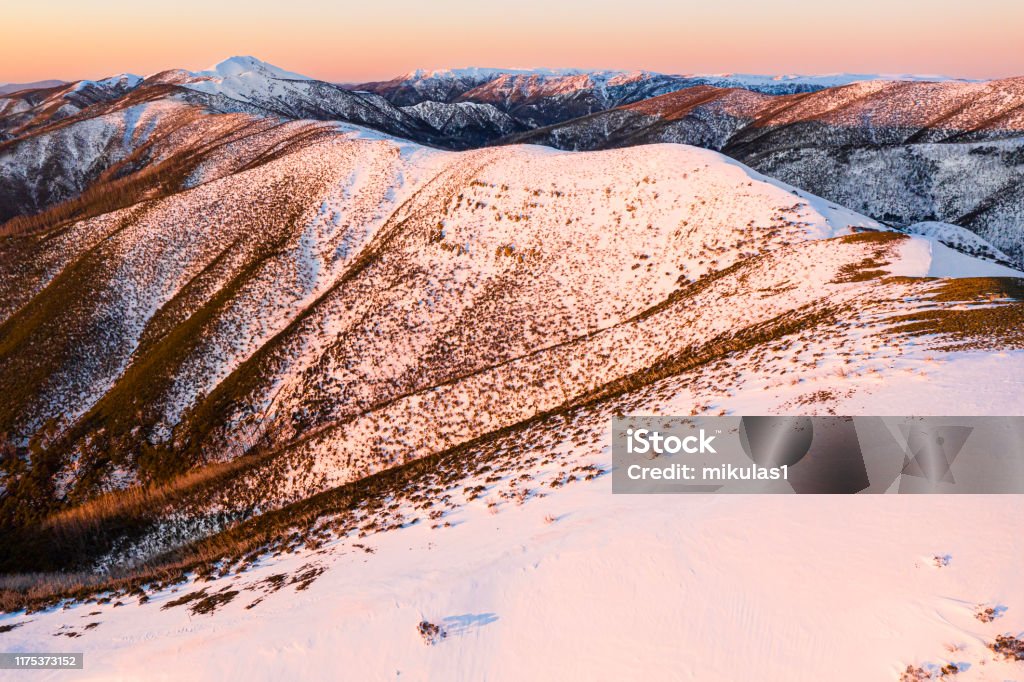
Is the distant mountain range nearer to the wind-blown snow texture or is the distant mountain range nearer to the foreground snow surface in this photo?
the wind-blown snow texture

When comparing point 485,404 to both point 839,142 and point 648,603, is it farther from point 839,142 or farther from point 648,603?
point 839,142

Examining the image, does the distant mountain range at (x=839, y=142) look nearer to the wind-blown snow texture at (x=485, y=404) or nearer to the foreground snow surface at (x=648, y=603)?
the wind-blown snow texture at (x=485, y=404)

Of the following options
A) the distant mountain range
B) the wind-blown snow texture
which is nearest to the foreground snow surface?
the wind-blown snow texture

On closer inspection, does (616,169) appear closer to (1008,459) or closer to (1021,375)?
(1021,375)

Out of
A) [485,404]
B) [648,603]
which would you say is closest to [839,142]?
[485,404]

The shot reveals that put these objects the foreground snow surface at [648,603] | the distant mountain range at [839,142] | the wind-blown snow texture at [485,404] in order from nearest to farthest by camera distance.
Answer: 1. the foreground snow surface at [648,603]
2. the wind-blown snow texture at [485,404]
3. the distant mountain range at [839,142]

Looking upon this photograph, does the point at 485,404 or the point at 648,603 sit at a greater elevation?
the point at 648,603

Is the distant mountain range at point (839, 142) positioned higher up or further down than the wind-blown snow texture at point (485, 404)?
higher up

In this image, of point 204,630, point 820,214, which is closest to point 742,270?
point 820,214

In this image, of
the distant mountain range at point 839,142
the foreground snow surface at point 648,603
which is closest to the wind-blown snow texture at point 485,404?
the foreground snow surface at point 648,603
